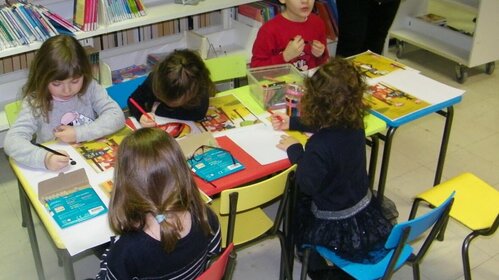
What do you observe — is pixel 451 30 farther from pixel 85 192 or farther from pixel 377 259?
pixel 85 192

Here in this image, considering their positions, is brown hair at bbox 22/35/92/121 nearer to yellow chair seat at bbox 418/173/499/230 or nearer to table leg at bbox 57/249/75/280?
table leg at bbox 57/249/75/280

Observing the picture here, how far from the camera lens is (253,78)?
102 inches

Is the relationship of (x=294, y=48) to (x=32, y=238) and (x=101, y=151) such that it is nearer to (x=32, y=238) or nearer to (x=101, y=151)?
(x=101, y=151)

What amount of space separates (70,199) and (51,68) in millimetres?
583

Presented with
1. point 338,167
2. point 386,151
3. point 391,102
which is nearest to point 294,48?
point 391,102

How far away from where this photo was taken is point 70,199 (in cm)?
189

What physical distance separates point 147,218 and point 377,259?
2.92ft

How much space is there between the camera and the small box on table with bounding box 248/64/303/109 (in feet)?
8.23

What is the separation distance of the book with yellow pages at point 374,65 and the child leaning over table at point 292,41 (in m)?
0.20

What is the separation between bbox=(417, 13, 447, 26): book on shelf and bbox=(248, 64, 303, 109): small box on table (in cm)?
242

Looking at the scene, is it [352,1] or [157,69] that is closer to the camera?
[157,69]

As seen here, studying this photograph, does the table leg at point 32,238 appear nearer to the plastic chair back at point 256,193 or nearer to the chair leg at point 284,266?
the plastic chair back at point 256,193

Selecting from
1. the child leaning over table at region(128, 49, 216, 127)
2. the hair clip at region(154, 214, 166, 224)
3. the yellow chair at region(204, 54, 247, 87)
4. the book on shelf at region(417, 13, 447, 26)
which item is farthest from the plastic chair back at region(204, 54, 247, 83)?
the book on shelf at region(417, 13, 447, 26)

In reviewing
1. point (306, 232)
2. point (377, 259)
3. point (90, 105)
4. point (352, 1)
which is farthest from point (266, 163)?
point (352, 1)
